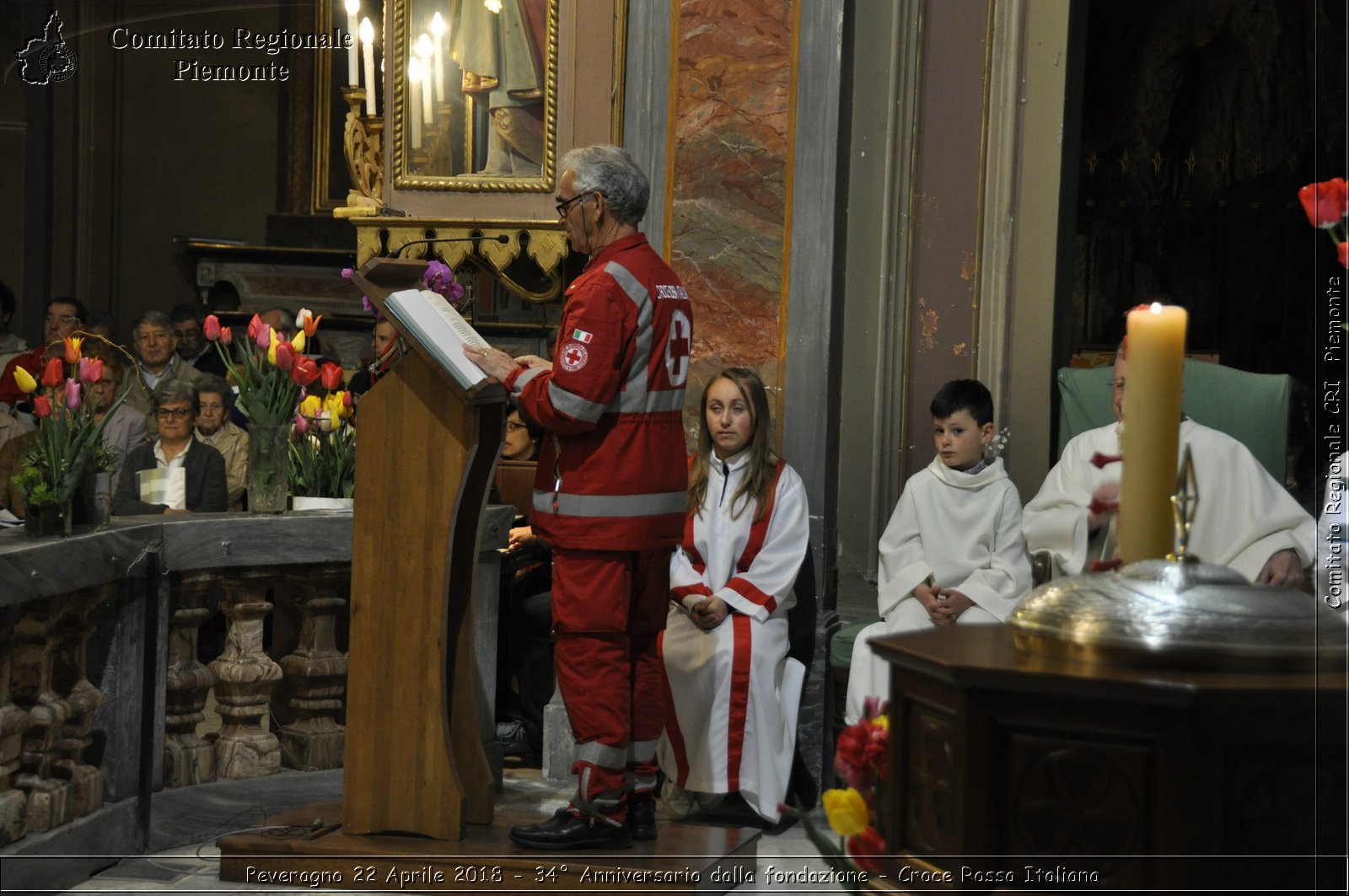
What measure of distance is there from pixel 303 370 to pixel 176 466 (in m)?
1.15

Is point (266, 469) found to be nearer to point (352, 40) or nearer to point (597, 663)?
point (597, 663)

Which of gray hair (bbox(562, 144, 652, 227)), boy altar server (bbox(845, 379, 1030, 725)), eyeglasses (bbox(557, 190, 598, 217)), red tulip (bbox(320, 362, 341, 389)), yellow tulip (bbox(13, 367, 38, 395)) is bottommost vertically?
boy altar server (bbox(845, 379, 1030, 725))

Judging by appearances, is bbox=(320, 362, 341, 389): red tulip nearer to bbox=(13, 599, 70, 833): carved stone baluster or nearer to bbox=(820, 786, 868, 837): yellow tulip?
bbox=(13, 599, 70, 833): carved stone baluster

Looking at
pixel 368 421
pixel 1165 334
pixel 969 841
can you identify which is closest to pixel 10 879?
pixel 368 421

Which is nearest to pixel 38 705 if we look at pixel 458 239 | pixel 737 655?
pixel 737 655

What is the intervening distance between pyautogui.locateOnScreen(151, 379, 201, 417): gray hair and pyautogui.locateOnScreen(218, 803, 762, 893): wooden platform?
2.12 metres

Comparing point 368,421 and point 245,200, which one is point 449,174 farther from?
point 245,200

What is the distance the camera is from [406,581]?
3672 millimetres

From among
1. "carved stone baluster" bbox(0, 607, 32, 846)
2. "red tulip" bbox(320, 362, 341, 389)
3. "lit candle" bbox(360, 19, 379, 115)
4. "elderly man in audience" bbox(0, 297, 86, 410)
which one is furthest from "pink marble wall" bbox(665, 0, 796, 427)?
"elderly man in audience" bbox(0, 297, 86, 410)

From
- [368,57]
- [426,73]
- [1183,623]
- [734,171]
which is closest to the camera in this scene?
[1183,623]

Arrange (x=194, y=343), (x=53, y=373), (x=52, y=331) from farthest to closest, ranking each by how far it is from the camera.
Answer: (x=194, y=343) < (x=52, y=331) < (x=53, y=373)

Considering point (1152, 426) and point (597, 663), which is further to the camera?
point (597, 663)

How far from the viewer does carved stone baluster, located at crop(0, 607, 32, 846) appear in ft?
11.0

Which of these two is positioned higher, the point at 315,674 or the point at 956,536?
the point at 956,536
